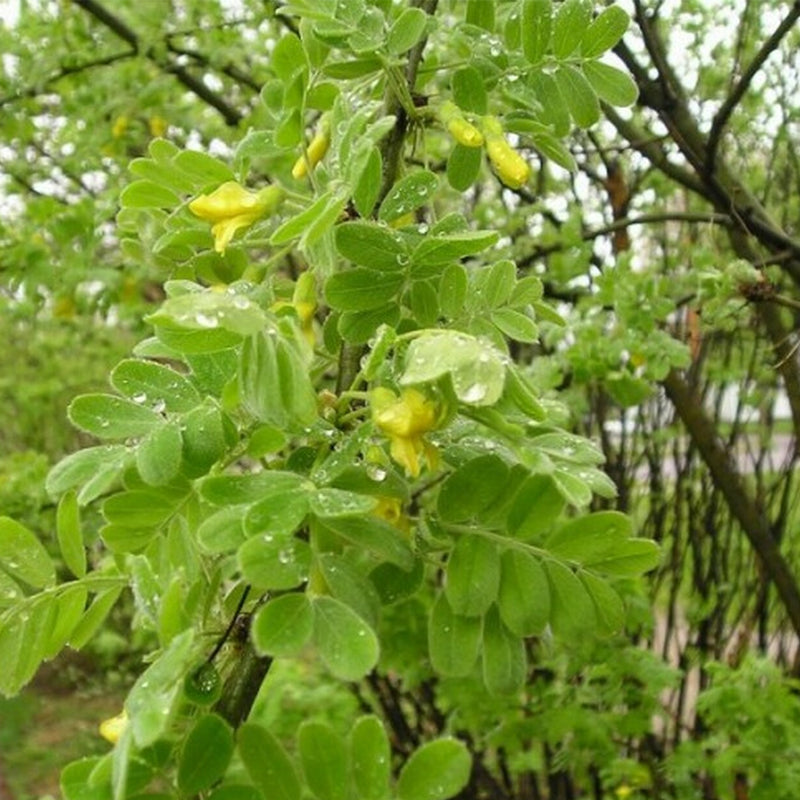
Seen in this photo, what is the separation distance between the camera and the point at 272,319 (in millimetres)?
572

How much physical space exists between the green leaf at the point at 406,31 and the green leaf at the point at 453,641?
37 cm

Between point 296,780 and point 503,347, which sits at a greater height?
point 503,347

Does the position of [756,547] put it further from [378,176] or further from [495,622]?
[378,176]

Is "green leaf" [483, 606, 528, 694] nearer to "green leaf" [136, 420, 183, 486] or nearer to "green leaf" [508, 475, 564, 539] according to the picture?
"green leaf" [508, 475, 564, 539]

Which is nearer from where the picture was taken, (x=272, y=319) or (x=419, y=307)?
(x=272, y=319)

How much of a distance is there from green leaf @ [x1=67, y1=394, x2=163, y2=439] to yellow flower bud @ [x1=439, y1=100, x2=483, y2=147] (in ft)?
0.95

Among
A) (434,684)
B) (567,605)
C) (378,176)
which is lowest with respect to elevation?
(434,684)

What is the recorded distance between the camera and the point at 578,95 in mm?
858

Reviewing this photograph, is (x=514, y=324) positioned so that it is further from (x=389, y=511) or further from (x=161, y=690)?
(x=161, y=690)

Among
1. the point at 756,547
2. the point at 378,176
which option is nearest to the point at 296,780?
the point at 378,176

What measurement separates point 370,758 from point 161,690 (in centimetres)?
13

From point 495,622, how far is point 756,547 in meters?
1.44

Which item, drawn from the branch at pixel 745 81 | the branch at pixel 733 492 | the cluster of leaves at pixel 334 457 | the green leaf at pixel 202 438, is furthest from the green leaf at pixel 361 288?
the branch at pixel 733 492

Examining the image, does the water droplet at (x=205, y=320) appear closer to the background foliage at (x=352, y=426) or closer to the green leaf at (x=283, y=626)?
the background foliage at (x=352, y=426)
